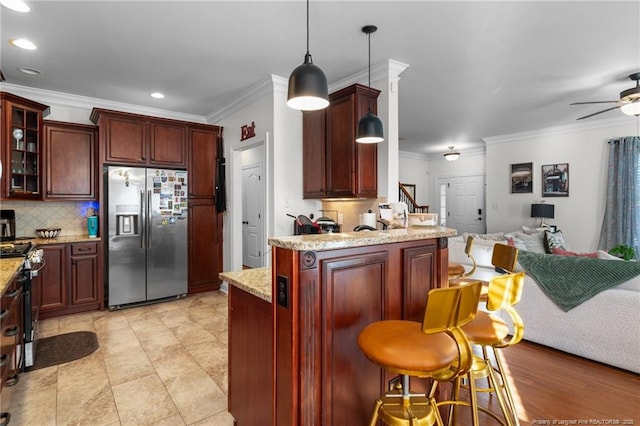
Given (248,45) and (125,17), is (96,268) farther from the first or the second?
(248,45)

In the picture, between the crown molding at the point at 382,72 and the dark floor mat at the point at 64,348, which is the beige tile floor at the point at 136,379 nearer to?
the dark floor mat at the point at 64,348

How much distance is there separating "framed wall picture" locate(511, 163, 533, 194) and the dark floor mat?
7.41m

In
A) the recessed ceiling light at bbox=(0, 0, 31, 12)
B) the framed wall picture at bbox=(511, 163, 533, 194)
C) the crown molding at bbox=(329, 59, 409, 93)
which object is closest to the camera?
the recessed ceiling light at bbox=(0, 0, 31, 12)

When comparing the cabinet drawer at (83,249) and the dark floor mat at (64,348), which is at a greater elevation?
the cabinet drawer at (83,249)

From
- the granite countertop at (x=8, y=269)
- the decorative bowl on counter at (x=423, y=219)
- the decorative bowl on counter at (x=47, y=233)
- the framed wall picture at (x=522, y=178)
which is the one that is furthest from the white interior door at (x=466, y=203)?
the granite countertop at (x=8, y=269)

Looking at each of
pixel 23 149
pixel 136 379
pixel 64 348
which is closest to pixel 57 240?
pixel 23 149

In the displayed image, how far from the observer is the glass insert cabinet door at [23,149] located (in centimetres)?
356

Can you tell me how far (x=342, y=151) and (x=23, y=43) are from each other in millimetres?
3134

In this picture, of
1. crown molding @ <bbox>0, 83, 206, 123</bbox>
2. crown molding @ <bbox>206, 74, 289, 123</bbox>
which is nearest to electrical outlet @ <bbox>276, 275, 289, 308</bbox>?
crown molding @ <bbox>206, 74, 289, 123</bbox>

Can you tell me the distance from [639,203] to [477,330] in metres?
5.82

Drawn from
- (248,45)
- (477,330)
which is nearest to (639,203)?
(477,330)

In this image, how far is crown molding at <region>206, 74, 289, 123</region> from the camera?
3.86 meters

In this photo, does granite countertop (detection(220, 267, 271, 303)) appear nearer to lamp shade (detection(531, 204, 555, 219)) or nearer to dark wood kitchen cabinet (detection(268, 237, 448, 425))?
dark wood kitchen cabinet (detection(268, 237, 448, 425))

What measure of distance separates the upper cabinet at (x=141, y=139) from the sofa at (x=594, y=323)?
14.4ft
